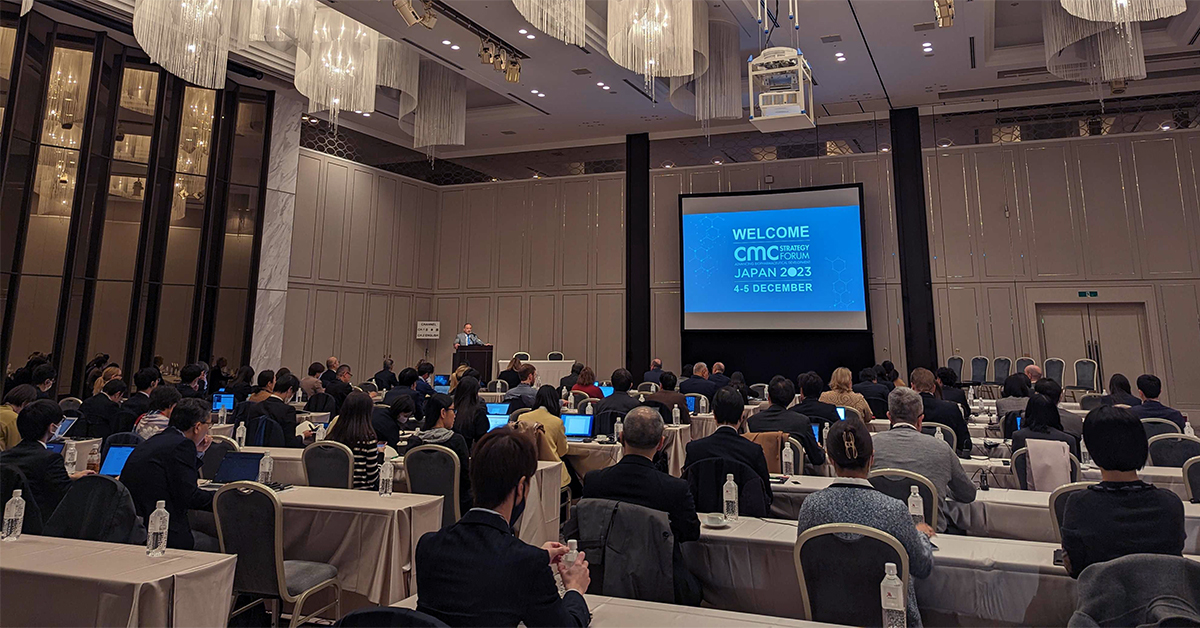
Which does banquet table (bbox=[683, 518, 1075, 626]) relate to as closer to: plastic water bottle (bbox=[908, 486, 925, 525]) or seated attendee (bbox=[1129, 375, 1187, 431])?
plastic water bottle (bbox=[908, 486, 925, 525])

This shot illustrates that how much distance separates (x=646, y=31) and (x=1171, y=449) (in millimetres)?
6405

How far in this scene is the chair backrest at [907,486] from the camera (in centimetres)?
318

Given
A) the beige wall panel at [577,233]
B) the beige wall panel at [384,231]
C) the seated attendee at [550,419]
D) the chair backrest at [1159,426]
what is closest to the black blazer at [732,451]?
the seated attendee at [550,419]

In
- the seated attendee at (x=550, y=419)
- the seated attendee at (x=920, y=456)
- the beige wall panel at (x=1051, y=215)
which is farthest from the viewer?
the beige wall panel at (x=1051, y=215)

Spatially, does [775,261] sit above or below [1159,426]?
above

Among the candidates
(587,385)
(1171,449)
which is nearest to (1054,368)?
(1171,449)

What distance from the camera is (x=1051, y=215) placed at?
476 inches

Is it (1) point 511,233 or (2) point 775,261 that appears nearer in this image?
(2) point 775,261

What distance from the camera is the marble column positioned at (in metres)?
12.2

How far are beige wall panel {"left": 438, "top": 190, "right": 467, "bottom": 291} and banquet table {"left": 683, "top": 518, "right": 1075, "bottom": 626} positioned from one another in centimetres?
1399

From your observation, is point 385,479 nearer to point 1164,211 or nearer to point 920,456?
point 920,456

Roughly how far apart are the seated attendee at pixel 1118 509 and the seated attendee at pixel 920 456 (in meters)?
1.00

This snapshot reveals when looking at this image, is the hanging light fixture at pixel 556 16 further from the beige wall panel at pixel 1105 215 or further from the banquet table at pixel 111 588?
the beige wall panel at pixel 1105 215

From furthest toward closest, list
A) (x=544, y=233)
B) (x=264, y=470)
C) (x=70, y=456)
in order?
(x=544, y=233) < (x=70, y=456) < (x=264, y=470)
